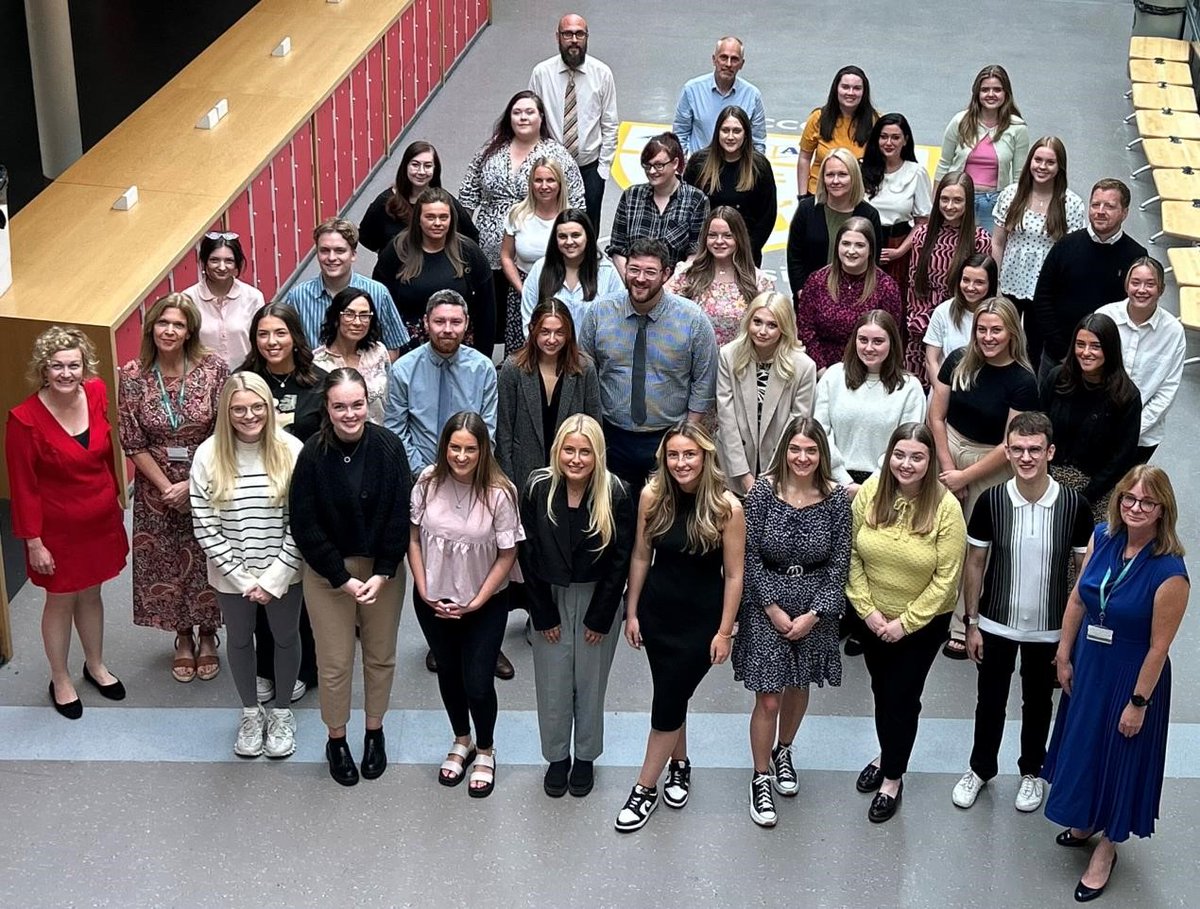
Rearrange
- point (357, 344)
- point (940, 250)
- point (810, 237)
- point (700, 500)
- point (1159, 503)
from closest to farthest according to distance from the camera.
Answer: point (1159, 503) < point (700, 500) < point (357, 344) < point (940, 250) < point (810, 237)

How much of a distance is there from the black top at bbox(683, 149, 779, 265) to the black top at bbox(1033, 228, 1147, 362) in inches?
59.7

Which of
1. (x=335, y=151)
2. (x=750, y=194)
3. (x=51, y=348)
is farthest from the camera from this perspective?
(x=335, y=151)

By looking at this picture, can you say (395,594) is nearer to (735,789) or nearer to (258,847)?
(258,847)

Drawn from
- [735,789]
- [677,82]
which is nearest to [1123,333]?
[735,789]

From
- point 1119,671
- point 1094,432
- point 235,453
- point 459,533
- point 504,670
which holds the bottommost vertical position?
point 504,670

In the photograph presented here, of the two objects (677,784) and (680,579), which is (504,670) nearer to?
(677,784)

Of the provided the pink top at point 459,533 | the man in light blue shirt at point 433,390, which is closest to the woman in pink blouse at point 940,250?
the man in light blue shirt at point 433,390

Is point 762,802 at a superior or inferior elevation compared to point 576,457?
inferior

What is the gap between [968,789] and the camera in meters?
5.99

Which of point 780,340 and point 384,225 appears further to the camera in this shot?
point 384,225

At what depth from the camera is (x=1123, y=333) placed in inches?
278

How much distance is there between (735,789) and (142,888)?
218 cm

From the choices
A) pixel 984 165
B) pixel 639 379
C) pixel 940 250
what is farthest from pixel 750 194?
pixel 639 379

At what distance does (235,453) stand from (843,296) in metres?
2.92
